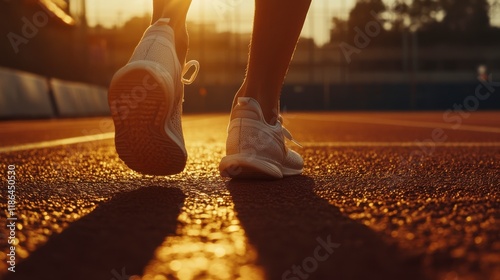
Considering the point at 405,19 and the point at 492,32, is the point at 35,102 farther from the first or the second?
the point at 492,32

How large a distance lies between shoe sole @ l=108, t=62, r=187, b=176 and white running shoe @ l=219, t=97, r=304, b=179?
142mm

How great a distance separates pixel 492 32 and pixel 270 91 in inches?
1561

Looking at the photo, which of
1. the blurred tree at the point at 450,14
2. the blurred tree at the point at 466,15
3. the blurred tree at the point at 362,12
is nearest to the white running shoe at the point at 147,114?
the blurred tree at the point at 362,12

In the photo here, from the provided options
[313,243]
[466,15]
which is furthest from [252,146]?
[466,15]

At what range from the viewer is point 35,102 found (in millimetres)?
8711

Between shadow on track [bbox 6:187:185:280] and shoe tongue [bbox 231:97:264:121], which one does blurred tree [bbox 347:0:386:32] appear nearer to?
shoe tongue [bbox 231:97:264:121]

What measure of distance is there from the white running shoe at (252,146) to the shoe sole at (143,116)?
14 centimetres

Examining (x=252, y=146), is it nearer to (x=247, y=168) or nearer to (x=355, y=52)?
(x=247, y=168)

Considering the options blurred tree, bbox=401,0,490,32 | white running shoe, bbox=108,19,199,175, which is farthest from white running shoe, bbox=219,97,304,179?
blurred tree, bbox=401,0,490,32

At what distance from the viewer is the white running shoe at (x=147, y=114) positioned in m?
1.43

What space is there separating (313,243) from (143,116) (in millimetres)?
708

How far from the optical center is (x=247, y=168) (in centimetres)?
154

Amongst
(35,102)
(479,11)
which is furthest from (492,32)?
(35,102)

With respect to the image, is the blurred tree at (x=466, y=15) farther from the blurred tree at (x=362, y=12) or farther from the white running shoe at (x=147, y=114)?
the white running shoe at (x=147, y=114)
